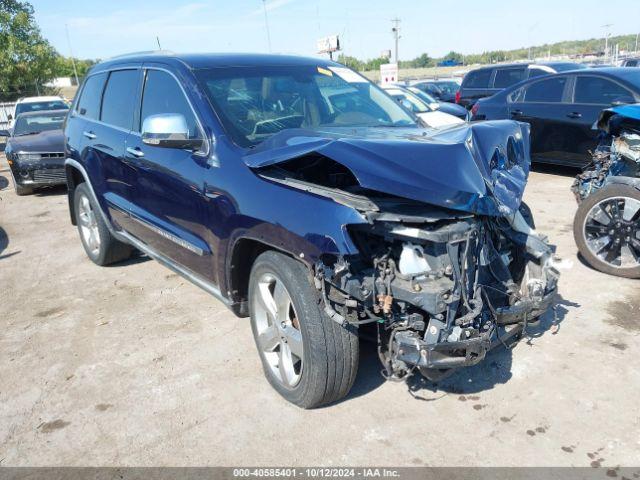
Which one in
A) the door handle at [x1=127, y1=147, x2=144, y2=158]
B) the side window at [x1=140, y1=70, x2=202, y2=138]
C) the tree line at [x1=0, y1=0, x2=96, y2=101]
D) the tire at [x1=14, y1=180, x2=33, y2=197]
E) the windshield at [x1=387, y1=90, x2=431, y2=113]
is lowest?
the tire at [x1=14, y1=180, x2=33, y2=197]

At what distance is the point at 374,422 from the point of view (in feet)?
9.47

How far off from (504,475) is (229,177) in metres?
2.06

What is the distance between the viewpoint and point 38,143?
9.73 m

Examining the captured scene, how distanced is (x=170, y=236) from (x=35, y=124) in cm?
879

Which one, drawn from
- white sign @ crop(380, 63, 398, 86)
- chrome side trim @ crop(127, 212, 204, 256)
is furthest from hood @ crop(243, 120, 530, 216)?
white sign @ crop(380, 63, 398, 86)

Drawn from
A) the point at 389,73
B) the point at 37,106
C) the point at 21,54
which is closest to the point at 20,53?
the point at 21,54

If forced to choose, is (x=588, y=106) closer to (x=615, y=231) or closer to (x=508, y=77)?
(x=615, y=231)

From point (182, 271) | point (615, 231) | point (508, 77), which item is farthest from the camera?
point (508, 77)

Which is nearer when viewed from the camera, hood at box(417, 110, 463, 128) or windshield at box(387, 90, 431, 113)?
hood at box(417, 110, 463, 128)

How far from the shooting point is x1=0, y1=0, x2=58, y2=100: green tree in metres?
26.7

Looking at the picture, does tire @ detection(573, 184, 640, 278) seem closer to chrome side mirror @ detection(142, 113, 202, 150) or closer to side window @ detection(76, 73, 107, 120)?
chrome side mirror @ detection(142, 113, 202, 150)

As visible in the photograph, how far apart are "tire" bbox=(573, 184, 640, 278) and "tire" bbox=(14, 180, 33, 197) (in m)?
9.11

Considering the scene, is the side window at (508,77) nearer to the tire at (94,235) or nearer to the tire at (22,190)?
the tire at (22,190)

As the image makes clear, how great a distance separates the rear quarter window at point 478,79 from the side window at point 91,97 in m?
11.2
